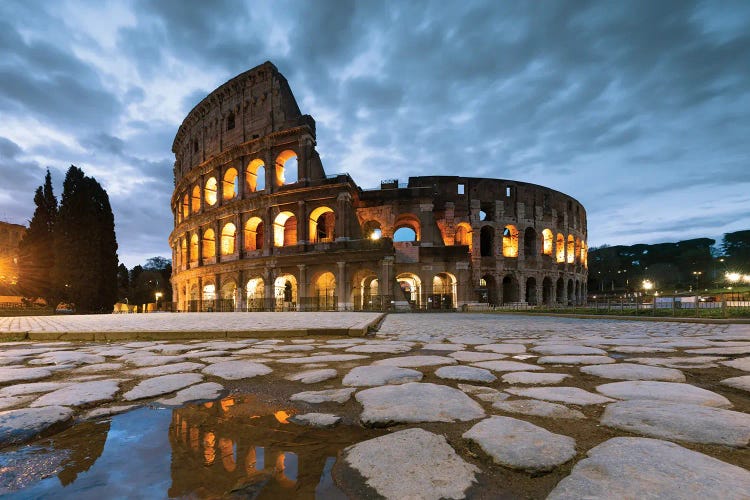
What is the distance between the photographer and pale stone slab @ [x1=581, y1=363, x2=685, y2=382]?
89.8 inches

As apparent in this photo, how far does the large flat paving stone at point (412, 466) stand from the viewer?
99 centimetres

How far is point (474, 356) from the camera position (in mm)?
3322

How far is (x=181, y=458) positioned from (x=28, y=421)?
0.88 metres

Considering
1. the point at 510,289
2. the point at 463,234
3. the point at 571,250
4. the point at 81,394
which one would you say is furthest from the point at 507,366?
→ the point at 571,250

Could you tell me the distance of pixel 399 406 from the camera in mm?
1767

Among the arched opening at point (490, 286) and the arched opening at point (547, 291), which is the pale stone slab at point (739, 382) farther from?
the arched opening at point (547, 291)

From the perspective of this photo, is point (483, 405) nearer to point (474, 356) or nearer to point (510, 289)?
point (474, 356)

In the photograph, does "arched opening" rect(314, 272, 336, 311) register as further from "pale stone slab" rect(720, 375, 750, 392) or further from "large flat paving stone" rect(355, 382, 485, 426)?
"pale stone slab" rect(720, 375, 750, 392)

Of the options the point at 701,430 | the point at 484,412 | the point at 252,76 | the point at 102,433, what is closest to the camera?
the point at 701,430

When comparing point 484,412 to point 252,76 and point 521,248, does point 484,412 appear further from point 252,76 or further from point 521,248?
point 521,248

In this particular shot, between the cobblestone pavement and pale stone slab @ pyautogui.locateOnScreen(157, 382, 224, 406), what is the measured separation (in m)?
0.02

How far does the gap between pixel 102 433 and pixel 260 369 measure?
1329mm

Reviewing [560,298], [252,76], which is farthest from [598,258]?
[252,76]

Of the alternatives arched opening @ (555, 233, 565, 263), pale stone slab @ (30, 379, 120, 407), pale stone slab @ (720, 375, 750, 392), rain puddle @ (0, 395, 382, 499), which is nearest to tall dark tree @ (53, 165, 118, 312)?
pale stone slab @ (30, 379, 120, 407)
